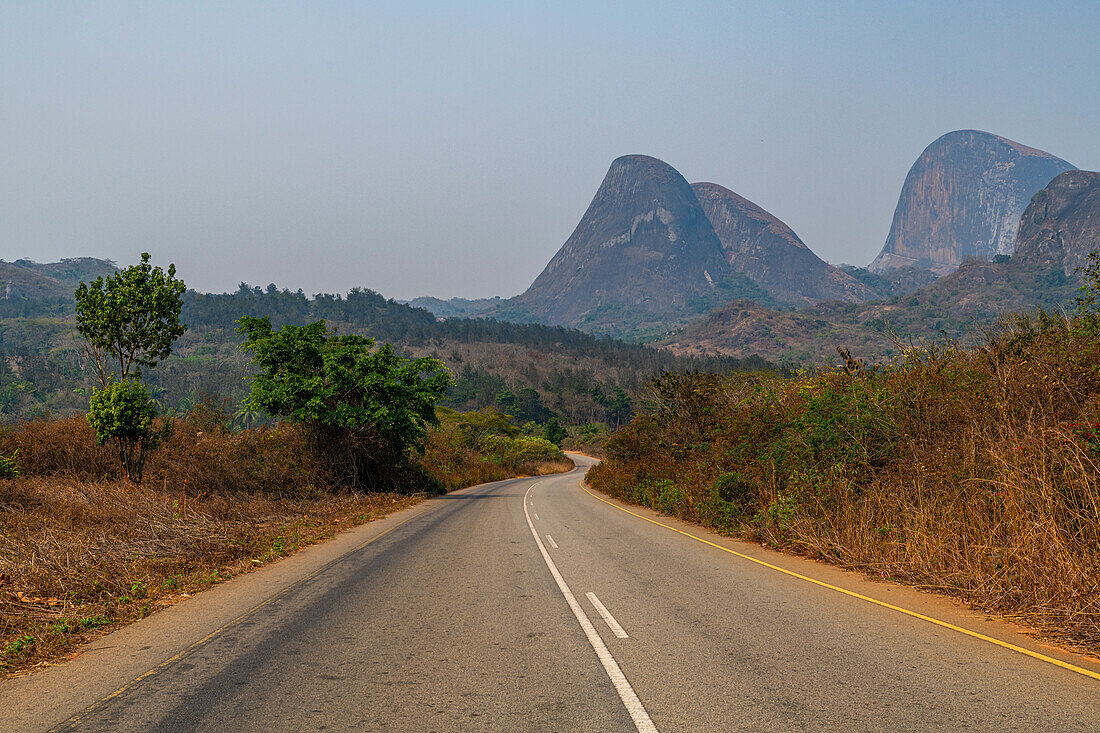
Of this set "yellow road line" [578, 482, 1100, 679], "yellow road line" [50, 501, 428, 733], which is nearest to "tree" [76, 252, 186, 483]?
"yellow road line" [50, 501, 428, 733]

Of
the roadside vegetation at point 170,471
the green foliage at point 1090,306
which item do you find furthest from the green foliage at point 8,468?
the green foliage at point 1090,306

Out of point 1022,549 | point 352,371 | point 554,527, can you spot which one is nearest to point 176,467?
point 352,371

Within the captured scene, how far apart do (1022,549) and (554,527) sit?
1182 cm

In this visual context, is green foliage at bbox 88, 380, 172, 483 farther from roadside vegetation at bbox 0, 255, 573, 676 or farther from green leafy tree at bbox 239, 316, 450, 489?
green leafy tree at bbox 239, 316, 450, 489

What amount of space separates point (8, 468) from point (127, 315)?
16.0 ft

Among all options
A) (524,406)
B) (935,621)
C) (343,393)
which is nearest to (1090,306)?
(935,621)

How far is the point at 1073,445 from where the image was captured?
7188 mm

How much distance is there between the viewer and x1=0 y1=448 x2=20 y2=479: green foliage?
13578 mm

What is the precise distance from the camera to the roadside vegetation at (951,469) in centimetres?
687

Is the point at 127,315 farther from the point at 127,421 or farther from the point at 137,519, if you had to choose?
the point at 137,519

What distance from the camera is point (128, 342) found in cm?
1712

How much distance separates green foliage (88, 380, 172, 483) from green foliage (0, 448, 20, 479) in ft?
6.19

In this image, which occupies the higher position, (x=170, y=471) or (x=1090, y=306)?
(x=1090, y=306)

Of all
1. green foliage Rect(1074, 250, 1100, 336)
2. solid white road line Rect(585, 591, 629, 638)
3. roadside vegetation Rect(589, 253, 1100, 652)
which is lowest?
solid white road line Rect(585, 591, 629, 638)
